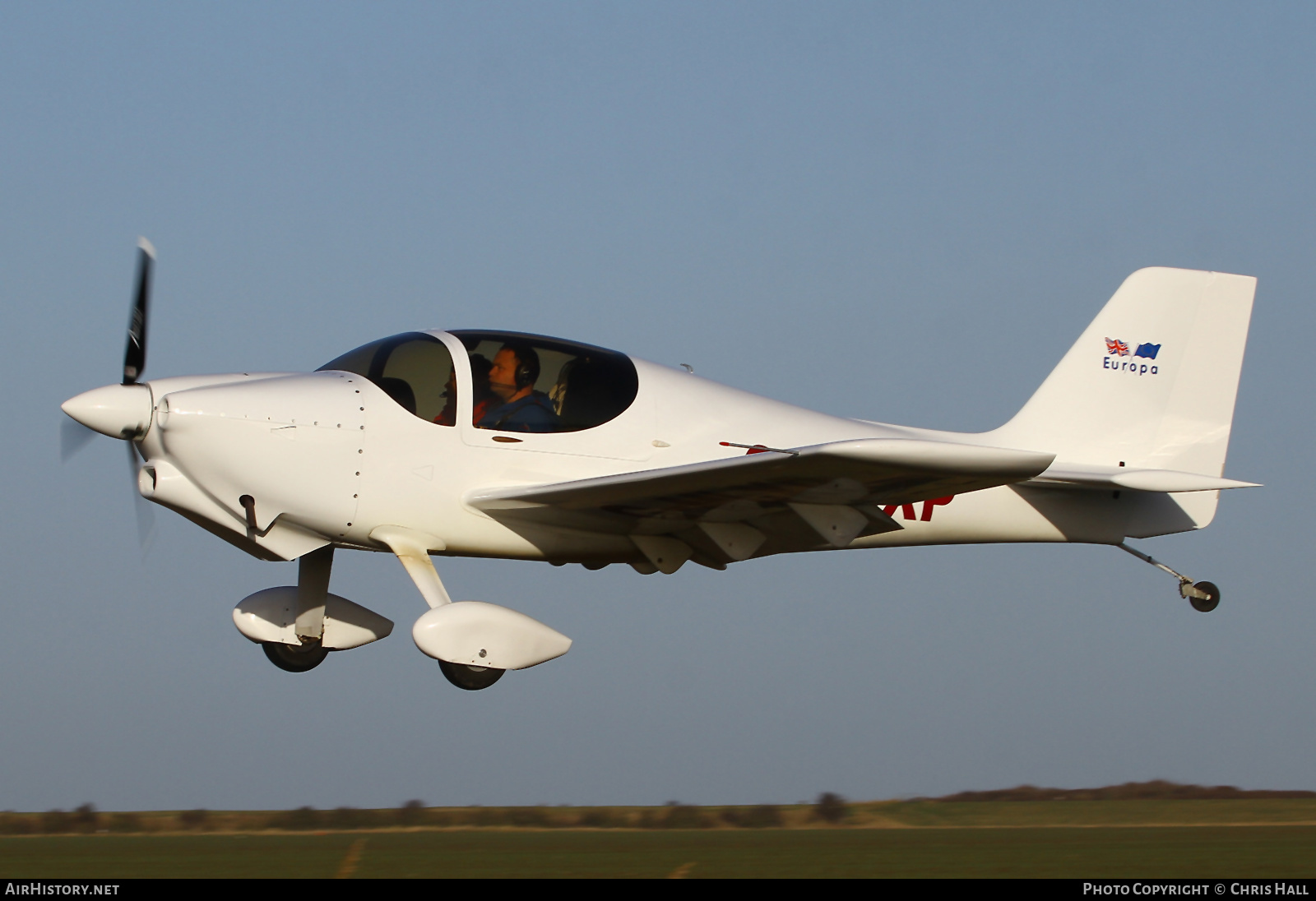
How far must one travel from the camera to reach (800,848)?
296 inches

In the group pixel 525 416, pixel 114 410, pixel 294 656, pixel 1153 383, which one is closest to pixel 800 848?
pixel 525 416

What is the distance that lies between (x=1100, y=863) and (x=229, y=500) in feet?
17.2

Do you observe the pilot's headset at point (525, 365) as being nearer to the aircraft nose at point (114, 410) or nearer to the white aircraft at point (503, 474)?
the white aircraft at point (503, 474)

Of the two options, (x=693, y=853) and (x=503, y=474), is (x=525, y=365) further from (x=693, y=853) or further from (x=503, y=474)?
(x=693, y=853)

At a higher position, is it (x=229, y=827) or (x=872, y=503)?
Result: (x=872, y=503)

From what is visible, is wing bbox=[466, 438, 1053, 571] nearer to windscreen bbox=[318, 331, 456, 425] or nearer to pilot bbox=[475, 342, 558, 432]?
pilot bbox=[475, 342, 558, 432]

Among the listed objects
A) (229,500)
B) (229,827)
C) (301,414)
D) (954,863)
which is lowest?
(229,827)

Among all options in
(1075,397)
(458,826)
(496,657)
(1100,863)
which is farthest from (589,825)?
(1075,397)

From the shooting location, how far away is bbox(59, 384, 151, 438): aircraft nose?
813cm

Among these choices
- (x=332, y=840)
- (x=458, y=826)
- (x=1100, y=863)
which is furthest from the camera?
(x=458, y=826)

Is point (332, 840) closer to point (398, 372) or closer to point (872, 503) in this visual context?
point (398, 372)

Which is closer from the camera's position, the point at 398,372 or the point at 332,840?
the point at 332,840

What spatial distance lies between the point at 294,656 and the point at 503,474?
2191mm

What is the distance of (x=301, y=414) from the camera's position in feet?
27.7
